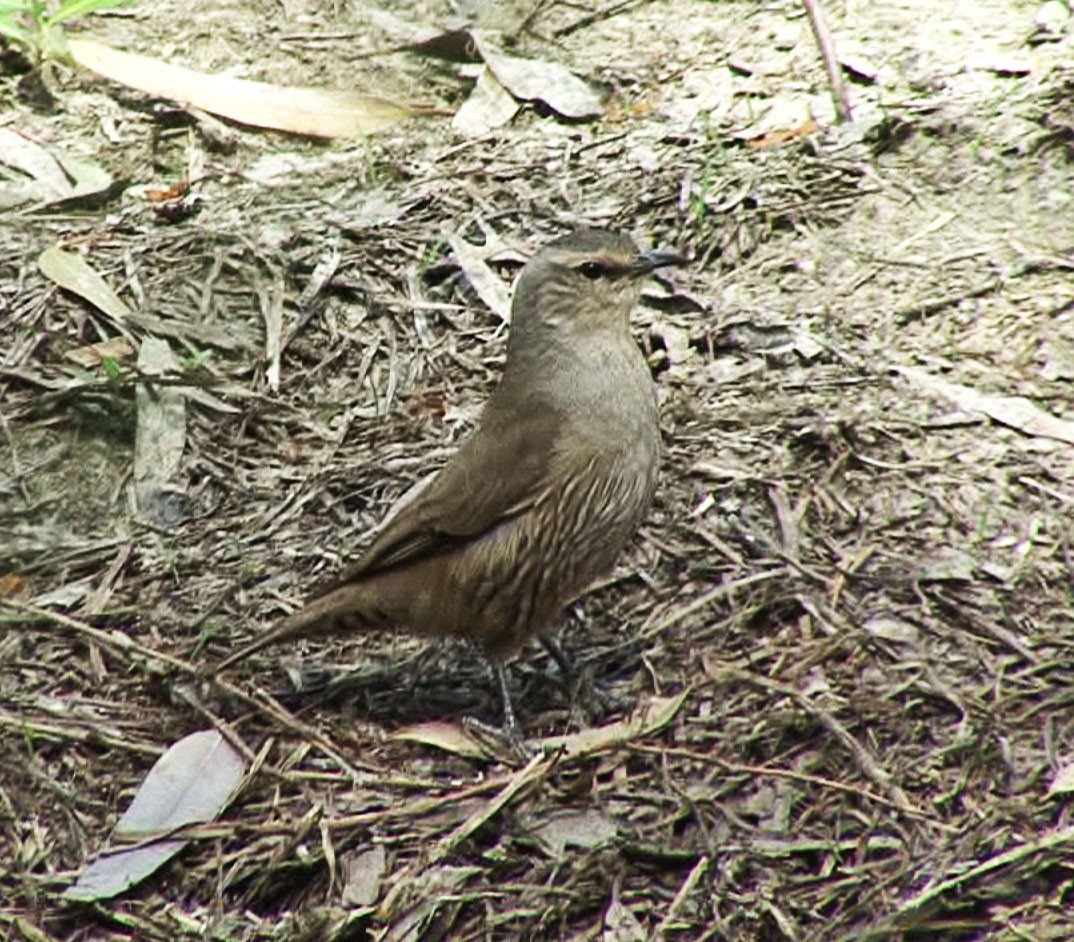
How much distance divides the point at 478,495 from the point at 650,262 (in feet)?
2.69

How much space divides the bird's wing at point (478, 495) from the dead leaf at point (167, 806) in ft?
1.90

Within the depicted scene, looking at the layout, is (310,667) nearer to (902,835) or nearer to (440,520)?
(440,520)

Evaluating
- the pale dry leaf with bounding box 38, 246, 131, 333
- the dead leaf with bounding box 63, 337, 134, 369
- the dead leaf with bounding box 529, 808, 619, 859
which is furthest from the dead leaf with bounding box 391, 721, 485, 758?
the pale dry leaf with bounding box 38, 246, 131, 333

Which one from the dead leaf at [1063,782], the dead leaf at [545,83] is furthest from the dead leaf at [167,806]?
the dead leaf at [545,83]

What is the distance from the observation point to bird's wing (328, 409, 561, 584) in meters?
5.40

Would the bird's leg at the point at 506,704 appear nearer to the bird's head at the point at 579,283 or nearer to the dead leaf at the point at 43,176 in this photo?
the bird's head at the point at 579,283

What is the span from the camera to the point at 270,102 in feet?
25.3

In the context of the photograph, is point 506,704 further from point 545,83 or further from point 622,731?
point 545,83

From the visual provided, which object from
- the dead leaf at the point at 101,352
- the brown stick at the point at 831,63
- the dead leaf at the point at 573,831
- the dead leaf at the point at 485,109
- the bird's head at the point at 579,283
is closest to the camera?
the dead leaf at the point at 573,831

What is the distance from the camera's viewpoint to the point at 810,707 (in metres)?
5.10

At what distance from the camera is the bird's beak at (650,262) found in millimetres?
5582

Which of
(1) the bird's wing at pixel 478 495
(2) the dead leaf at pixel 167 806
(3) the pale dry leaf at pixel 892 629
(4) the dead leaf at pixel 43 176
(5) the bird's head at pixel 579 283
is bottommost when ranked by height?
(2) the dead leaf at pixel 167 806

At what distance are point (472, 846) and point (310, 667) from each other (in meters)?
0.99

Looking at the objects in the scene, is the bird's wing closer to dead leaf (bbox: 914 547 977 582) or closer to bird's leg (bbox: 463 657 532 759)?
bird's leg (bbox: 463 657 532 759)
